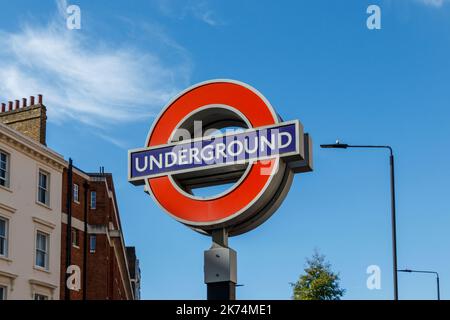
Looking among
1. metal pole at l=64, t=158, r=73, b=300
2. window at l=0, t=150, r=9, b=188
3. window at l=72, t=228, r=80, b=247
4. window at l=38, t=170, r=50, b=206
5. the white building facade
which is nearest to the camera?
the white building facade

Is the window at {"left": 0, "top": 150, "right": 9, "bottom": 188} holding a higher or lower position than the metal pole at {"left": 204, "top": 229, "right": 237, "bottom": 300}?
higher

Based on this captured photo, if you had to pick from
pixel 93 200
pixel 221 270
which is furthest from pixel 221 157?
pixel 93 200

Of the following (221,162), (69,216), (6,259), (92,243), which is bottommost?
(221,162)

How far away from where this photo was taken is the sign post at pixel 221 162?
11.6 meters

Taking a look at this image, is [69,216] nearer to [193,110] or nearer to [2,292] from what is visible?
[2,292]

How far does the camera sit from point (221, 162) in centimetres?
1188

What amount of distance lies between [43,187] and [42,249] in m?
4.04

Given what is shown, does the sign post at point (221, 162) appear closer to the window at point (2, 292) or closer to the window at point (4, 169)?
the window at point (2, 292)

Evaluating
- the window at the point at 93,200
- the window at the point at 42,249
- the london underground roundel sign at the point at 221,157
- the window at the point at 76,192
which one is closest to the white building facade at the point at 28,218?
the window at the point at 42,249

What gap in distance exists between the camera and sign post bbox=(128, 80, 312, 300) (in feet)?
38.1

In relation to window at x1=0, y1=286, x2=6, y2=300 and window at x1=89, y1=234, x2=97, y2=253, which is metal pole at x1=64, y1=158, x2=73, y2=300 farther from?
window at x1=89, y1=234, x2=97, y2=253

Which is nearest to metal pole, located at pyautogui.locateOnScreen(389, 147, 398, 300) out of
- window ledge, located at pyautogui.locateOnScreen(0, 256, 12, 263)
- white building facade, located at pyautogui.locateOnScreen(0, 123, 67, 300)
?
white building facade, located at pyautogui.locateOnScreen(0, 123, 67, 300)
